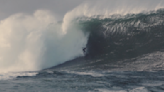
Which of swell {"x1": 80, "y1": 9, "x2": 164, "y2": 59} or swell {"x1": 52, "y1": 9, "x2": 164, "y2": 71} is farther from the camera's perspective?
swell {"x1": 80, "y1": 9, "x2": 164, "y2": 59}

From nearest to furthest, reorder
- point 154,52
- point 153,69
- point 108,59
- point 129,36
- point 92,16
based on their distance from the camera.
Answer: point 153,69 → point 154,52 → point 108,59 → point 129,36 → point 92,16

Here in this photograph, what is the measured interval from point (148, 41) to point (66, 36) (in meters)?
8.66

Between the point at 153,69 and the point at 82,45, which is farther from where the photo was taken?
the point at 82,45

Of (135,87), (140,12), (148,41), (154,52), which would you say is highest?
(140,12)

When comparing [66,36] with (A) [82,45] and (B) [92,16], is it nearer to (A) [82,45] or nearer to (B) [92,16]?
(A) [82,45]

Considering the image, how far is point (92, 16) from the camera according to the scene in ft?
74.5

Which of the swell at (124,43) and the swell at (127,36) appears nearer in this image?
the swell at (124,43)

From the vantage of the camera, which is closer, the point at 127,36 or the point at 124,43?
the point at 124,43

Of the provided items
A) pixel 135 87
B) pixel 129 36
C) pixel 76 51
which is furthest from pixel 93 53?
pixel 135 87

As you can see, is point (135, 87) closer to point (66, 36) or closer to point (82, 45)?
point (82, 45)

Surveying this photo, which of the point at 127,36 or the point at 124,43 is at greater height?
the point at 127,36

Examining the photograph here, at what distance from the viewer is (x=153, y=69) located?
12.3 metres

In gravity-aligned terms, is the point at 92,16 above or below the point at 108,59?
above

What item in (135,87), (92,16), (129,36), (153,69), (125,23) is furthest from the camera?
(92,16)
